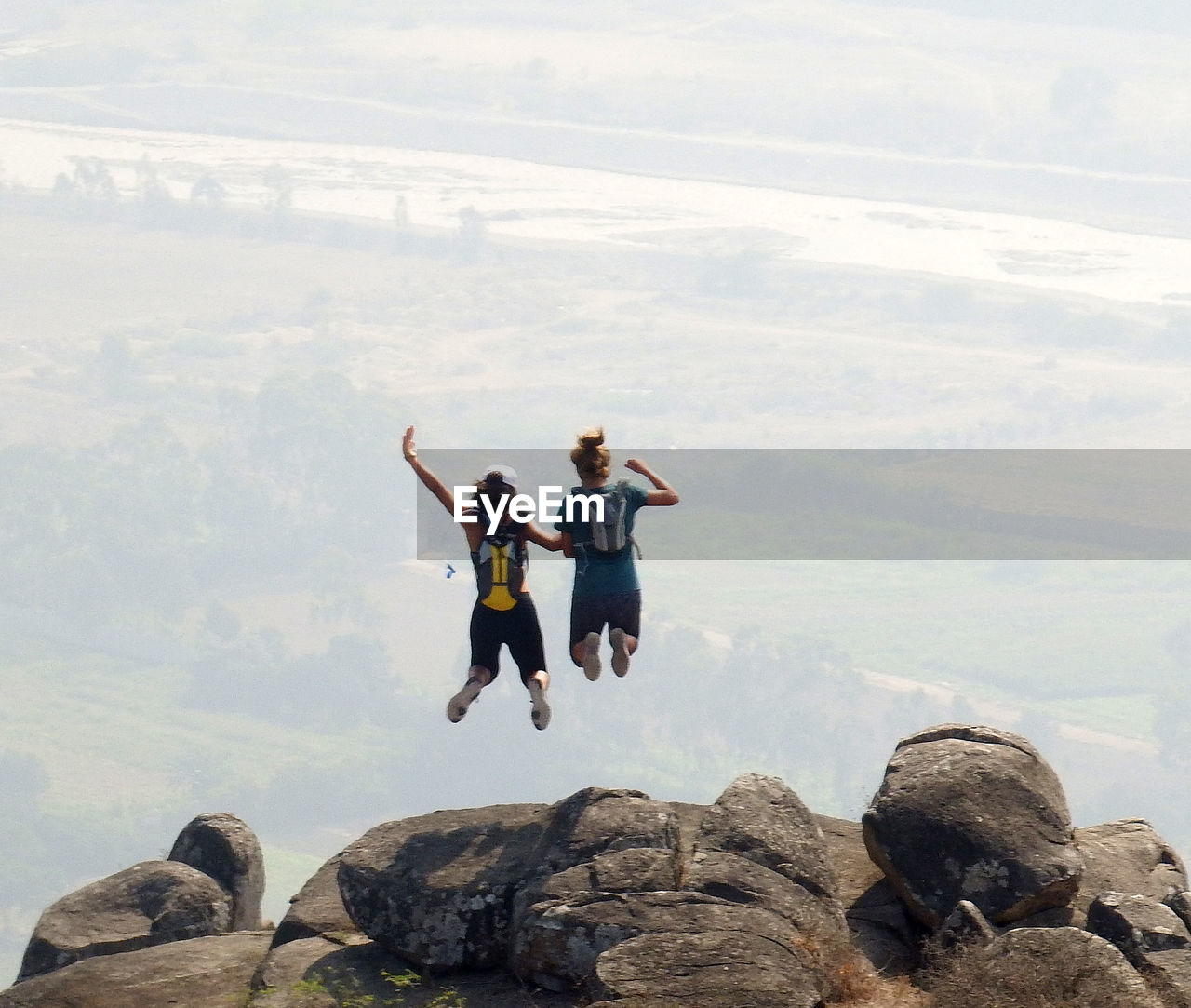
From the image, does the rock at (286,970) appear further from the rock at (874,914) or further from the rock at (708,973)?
the rock at (874,914)

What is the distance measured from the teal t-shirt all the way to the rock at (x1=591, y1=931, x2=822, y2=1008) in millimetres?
5151

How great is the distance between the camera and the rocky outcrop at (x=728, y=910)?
61.4ft

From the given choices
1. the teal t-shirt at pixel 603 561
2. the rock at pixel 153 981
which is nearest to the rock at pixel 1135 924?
the teal t-shirt at pixel 603 561

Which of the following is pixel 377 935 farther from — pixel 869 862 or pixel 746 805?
pixel 869 862

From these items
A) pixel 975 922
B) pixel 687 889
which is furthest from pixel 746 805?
pixel 975 922

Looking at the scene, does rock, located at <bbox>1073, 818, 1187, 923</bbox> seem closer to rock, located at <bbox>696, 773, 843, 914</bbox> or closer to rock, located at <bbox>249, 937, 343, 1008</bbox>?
rock, located at <bbox>696, 773, 843, 914</bbox>

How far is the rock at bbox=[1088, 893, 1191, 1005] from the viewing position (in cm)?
1903

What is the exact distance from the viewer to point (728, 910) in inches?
774

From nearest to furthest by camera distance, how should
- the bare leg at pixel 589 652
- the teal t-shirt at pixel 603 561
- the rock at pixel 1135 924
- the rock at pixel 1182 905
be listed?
the rock at pixel 1135 924
the rock at pixel 1182 905
the teal t-shirt at pixel 603 561
the bare leg at pixel 589 652

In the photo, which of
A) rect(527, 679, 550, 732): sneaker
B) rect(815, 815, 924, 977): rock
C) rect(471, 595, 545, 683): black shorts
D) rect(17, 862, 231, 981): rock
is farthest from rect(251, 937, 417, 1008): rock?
rect(815, 815, 924, 977): rock

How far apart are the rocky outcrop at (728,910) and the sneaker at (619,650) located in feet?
5.55

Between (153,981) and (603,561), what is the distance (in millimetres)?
7936

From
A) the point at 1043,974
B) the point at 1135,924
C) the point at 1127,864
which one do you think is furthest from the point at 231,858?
the point at 1135,924

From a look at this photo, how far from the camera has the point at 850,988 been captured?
1927 centimetres
